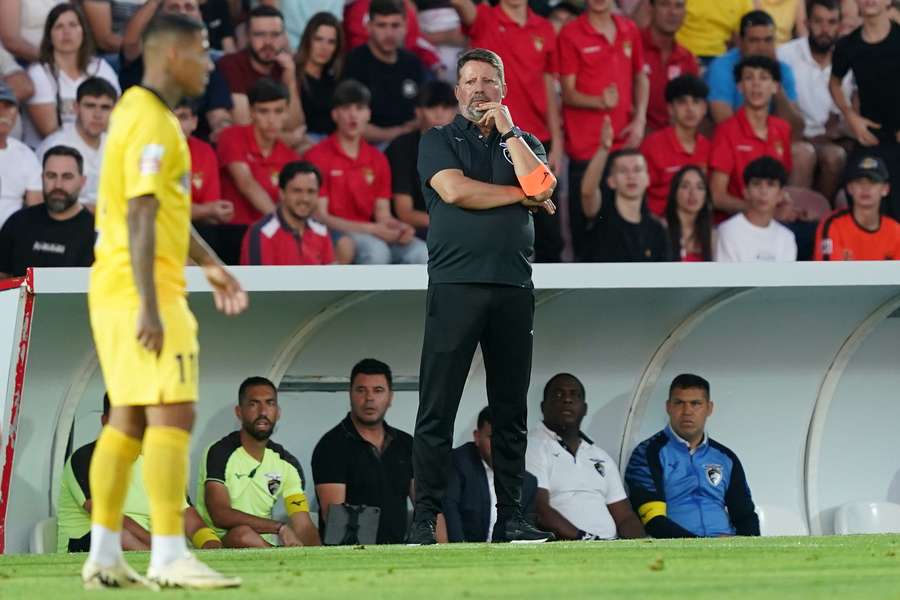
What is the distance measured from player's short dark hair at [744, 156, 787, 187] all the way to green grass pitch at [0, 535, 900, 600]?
4.85 m

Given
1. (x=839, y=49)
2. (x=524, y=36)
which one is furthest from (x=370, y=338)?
(x=839, y=49)

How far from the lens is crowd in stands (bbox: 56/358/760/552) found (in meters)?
8.77

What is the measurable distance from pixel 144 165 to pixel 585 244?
6.51 metres

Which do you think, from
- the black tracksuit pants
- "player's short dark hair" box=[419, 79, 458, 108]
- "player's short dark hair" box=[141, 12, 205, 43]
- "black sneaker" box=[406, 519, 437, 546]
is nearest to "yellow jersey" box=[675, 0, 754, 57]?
"player's short dark hair" box=[419, 79, 458, 108]

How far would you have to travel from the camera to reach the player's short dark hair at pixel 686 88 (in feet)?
38.8

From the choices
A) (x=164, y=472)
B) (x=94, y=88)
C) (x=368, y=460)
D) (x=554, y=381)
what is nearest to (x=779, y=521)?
(x=554, y=381)

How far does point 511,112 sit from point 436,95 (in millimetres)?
703

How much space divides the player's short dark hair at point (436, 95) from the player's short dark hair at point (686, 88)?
1823 mm

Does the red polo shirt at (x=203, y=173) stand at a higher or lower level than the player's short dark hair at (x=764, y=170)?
lower

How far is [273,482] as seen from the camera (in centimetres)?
898

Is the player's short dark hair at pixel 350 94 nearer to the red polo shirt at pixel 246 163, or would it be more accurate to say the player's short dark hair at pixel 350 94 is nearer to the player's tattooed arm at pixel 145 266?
the red polo shirt at pixel 246 163

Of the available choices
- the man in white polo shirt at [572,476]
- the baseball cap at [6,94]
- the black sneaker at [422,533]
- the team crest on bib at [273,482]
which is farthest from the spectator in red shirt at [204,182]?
the black sneaker at [422,533]

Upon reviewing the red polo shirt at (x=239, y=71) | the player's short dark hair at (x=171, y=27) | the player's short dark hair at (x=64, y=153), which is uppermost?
the red polo shirt at (x=239, y=71)

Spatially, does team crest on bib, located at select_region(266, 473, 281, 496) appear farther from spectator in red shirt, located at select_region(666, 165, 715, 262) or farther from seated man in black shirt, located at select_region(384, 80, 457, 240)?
spectator in red shirt, located at select_region(666, 165, 715, 262)
